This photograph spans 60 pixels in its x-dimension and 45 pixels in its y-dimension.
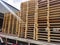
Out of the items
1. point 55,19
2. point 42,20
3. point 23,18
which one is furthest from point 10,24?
point 55,19

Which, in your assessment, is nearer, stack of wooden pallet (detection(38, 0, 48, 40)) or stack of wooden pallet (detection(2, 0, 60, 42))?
stack of wooden pallet (detection(2, 0, 60, 42))

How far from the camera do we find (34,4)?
19.0 ft

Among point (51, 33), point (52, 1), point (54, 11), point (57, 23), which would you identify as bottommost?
point (51, 33)

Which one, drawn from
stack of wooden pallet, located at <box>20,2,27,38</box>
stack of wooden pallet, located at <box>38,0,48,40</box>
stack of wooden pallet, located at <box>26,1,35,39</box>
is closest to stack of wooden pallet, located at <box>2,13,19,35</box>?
stack of wooden pallet, located at <box>20,2,27,38</box>

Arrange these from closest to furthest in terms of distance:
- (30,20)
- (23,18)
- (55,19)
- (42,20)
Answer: (55,19) → (42,20) → (30,20) → (23,18)

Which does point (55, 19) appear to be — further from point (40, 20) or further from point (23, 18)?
point (23, 18)

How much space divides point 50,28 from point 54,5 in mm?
915

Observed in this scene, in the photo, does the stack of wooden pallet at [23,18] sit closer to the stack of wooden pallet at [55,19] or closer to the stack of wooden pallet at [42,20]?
the stack of wooden pallet at [42,20]

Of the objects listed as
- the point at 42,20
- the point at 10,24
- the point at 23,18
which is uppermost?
the point at 23,18

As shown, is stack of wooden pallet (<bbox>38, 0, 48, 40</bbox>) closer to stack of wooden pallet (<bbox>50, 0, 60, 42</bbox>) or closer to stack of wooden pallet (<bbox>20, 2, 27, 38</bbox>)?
stack of wooden pallet (<bbox>50, 0, 60, 42</bbox>)

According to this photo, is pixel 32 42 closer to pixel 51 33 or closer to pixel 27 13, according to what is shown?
pixel 51 33

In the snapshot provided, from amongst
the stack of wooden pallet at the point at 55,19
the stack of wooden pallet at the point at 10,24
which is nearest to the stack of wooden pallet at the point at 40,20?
the stack of wooden pallet at the point at 55,19

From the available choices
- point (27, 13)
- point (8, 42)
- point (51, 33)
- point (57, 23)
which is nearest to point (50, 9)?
point (57, 23)

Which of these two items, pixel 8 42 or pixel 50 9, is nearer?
pixel 50 9
